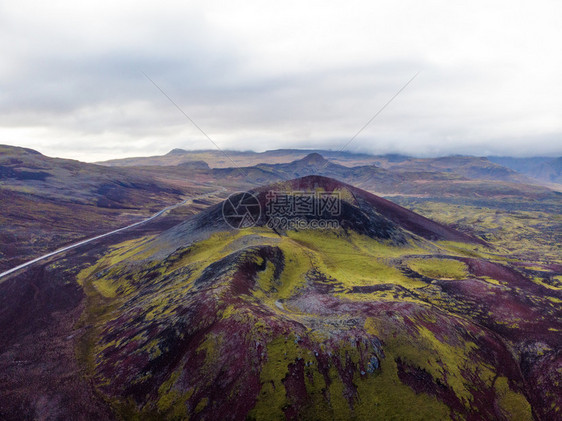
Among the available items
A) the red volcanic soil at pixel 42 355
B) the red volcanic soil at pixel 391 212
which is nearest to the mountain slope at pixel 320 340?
the red volcanic soil at pixel 42 355

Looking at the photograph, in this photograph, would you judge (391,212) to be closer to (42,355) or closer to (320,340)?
(320,340)

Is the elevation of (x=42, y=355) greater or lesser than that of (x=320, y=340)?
lesser

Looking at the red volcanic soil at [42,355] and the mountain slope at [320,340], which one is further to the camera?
the red volcanic soil at [42,355]

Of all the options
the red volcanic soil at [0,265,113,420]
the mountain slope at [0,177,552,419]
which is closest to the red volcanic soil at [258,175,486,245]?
the mountain slope at [0,177,552,419]

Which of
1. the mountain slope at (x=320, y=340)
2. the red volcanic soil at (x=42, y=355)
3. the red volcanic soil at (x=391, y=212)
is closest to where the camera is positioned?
the mountain slope at (x=320, y=340)

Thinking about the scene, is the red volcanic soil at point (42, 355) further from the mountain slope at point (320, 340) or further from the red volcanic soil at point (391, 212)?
the red volcanic soil at point (391, 212)

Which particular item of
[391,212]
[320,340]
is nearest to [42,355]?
[320,340]

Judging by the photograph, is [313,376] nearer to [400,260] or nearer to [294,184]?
[400,260]

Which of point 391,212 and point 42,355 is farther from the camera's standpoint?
point 391,212

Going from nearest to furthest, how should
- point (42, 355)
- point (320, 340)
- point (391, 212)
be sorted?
point (320, 340) → point (42, 355) → point (391, 212)
